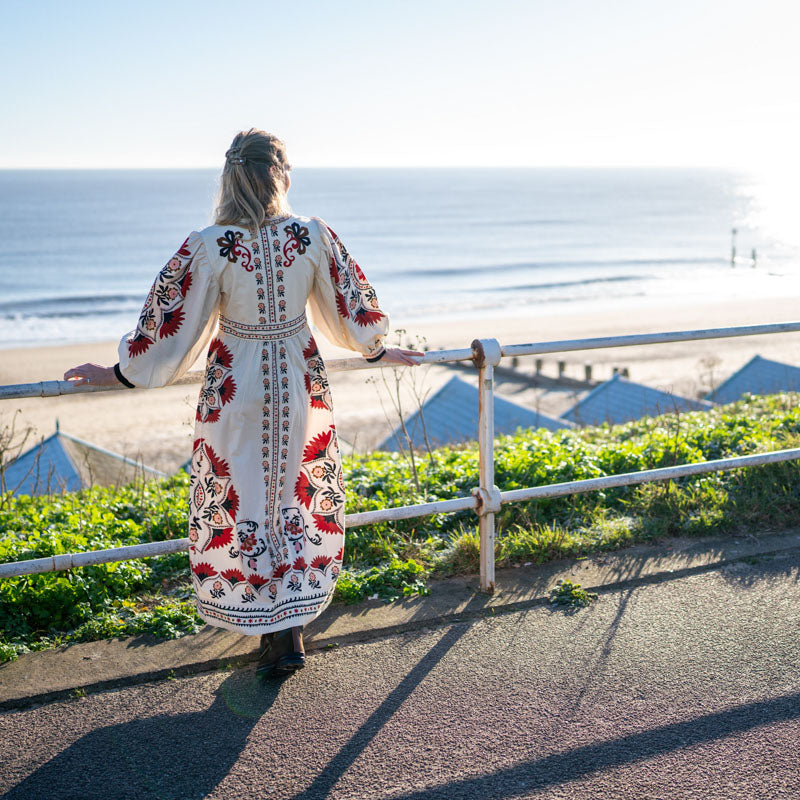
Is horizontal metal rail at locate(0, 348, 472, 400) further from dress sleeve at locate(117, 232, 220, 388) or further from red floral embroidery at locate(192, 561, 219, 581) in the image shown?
red floral embroidery at locate(192, 561, 219, 581)

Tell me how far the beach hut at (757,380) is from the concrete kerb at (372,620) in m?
9.96

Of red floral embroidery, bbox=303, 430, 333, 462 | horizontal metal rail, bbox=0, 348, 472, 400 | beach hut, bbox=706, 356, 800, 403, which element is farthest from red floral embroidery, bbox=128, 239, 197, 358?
beach hut, bbox=706, 356, 800, 403

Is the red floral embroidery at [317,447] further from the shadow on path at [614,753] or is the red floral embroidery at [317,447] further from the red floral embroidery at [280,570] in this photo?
the shadow on path at [614,753]

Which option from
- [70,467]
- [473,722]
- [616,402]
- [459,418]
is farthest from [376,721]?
[616,402]

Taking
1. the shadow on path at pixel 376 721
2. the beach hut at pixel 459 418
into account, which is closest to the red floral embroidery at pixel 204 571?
the shadow on path at pixel 376 721

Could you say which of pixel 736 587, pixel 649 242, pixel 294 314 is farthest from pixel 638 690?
pixel 649 242

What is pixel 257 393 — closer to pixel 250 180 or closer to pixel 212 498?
pixel 212 498

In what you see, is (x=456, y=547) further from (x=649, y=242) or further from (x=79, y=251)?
(x=649, y=242)

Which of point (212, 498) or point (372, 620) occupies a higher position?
point (212, 498)

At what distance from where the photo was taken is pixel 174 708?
108 inches

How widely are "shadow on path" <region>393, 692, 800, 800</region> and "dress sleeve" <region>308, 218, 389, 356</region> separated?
4.89ft

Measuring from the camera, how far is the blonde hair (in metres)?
2.84

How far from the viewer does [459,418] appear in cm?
1380

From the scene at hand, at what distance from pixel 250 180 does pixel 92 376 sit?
820 mm
